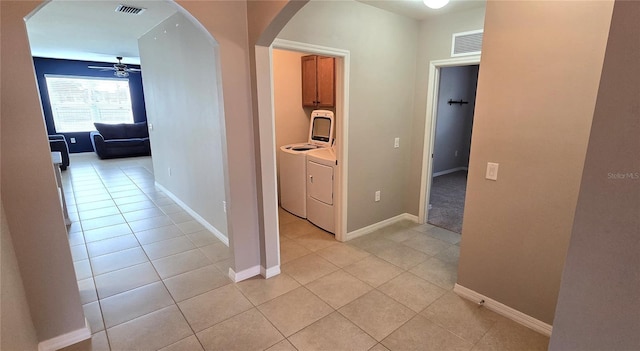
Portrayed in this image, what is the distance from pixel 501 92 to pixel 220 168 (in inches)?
103

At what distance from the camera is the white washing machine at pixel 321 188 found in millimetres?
3627

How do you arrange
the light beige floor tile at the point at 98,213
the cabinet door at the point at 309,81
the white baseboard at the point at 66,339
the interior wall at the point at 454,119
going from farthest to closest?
1. the interior wall at the point at 454,119
2. the cabinet door at the point at 309,81
3. the light beige floor tile at the point at 98,213
4. the white baseboard at the point at 66,339

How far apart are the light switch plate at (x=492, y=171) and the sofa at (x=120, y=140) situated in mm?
9150

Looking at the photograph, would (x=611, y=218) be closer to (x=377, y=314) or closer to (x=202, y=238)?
(x=377, y=314)

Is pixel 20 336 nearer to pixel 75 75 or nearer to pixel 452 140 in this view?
pixel 452 140

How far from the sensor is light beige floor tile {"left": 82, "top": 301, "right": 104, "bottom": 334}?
6.93ft

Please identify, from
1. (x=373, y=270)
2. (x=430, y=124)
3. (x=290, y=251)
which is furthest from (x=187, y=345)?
(x=430, y=124)

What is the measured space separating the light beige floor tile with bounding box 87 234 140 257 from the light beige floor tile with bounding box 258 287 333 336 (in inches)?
77.5

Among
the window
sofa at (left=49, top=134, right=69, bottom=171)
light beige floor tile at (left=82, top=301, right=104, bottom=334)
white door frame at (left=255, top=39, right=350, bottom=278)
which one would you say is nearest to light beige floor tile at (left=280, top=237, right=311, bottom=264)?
white door frame at (left=255, top=39, right=350, bottom=278)

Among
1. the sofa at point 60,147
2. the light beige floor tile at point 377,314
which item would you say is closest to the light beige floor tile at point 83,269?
the light beige floor tile at point 377,314

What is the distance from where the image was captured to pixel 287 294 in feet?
8.27

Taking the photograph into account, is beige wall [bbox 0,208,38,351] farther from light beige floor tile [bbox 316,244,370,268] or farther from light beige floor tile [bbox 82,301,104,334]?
light beige floor tile [bbox 316,244,370,268]

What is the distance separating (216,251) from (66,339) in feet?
4.67

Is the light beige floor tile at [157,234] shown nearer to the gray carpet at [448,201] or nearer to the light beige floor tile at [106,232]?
the light beige floor tile at [106,232]
